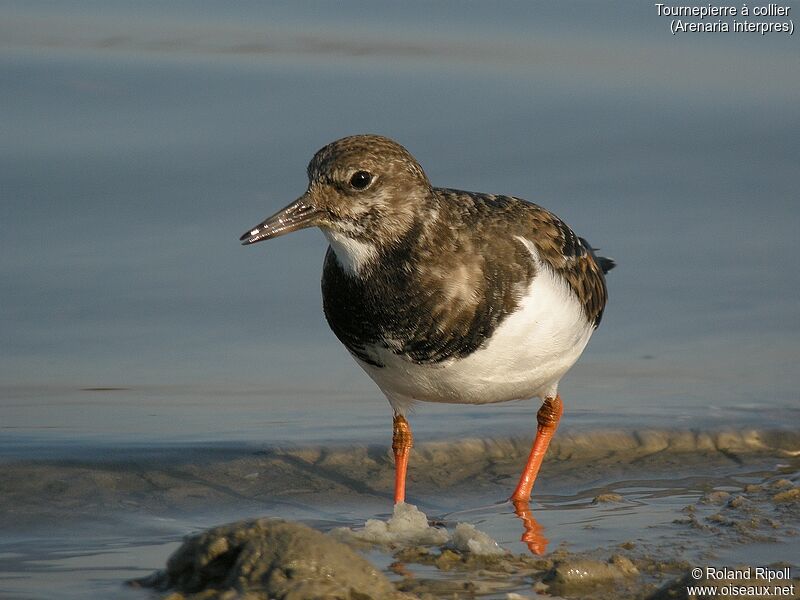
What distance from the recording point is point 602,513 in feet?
19.1

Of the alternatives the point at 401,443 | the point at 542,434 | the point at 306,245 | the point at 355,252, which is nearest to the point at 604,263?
the point at 542,434

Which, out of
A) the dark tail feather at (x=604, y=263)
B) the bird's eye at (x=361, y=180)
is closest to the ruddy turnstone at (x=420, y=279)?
the bird's eye at (x=361, y=180)

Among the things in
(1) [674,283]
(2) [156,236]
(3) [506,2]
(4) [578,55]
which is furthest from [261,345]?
(3) [506,2]

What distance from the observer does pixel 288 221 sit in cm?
551

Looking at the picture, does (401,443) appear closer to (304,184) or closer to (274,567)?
(274,567)

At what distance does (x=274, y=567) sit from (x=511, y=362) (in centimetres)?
175

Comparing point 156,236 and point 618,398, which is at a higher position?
point 156,236

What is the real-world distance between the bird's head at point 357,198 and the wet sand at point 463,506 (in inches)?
44.6

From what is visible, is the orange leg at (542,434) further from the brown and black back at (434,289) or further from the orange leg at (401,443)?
the brown and black back at (434,289)

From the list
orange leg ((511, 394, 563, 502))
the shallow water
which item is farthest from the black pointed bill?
orange leg ((511, 394, 563, 502))

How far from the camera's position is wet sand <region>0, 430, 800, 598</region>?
493cm

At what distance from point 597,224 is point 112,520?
13.4 feet

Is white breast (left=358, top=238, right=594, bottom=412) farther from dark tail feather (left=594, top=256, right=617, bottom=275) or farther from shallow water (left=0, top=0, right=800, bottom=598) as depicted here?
dark tail feather (left=594, top=256, right=617, bottom=275)

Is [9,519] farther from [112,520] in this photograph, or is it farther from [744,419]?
[744,419]
